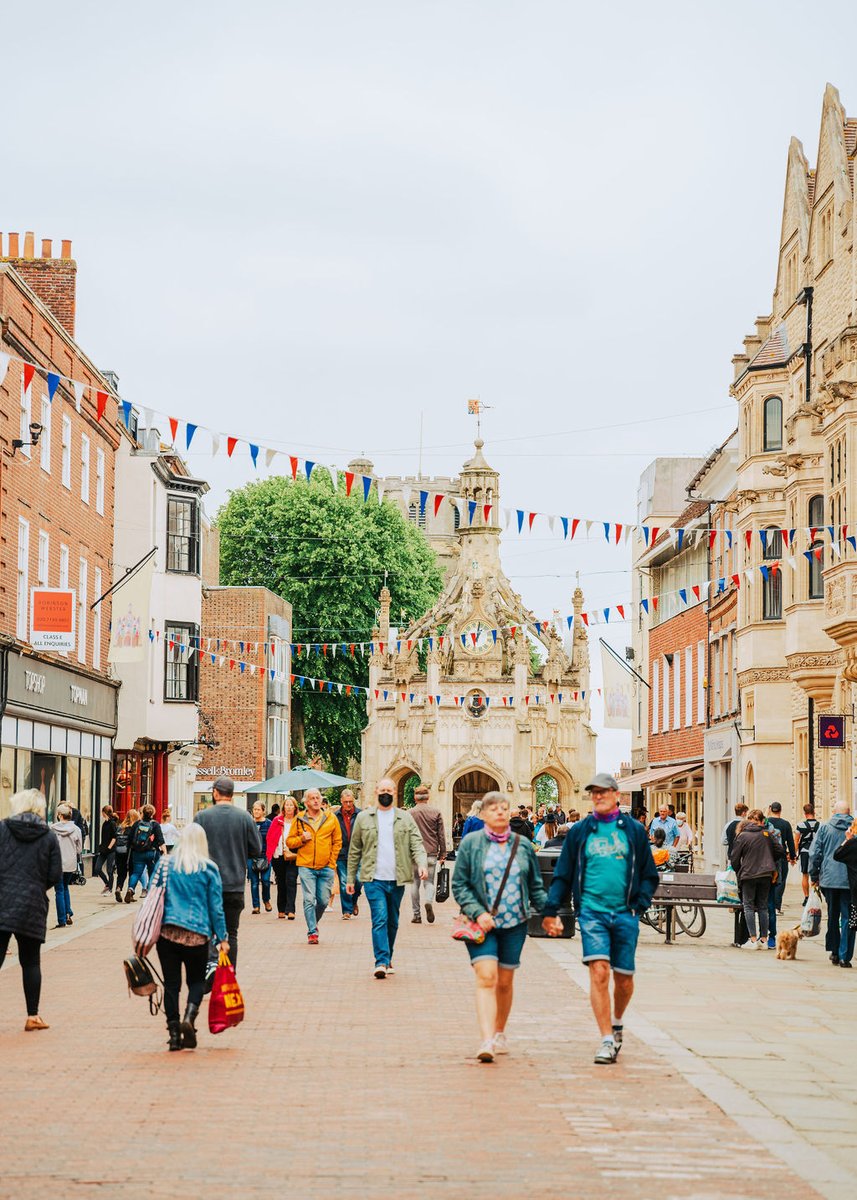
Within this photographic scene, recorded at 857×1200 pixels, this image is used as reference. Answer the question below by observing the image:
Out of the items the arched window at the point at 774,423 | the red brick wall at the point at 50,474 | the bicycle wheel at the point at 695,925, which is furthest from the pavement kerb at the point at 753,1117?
the arched window at the point at 774,423

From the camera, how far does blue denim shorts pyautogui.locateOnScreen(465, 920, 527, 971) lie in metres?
11.4

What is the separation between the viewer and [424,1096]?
9805 mm

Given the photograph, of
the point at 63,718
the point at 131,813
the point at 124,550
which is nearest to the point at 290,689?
the point at 124,550

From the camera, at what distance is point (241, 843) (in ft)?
49.7

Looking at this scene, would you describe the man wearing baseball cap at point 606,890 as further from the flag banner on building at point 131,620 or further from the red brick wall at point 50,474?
the flag banner on building at point 131,620

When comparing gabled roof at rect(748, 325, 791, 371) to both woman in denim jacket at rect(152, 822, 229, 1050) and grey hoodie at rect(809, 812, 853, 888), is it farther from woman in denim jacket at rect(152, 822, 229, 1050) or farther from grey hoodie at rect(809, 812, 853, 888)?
woman in denim jacket at rect(152, 822, 229, 1050)

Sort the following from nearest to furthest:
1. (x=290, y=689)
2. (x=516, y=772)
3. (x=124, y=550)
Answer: (x=124, y=550), (x=290, y=689), (x=516, y=772)

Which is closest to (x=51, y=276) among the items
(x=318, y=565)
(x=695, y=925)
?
(x=695, y=925)

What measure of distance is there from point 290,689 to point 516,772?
12050 millimetres

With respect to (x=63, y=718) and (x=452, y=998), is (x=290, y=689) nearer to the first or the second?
(x=63, y=718)

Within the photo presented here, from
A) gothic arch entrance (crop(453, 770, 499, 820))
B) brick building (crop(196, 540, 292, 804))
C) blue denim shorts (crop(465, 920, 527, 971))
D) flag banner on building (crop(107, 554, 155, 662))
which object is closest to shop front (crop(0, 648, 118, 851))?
flag banner on building (crop(107, 554, 155, 662))

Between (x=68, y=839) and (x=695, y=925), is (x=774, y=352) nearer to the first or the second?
(x=695, y=925)

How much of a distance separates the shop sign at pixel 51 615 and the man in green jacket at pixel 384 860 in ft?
52.5

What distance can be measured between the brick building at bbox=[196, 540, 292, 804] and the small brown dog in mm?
45903
